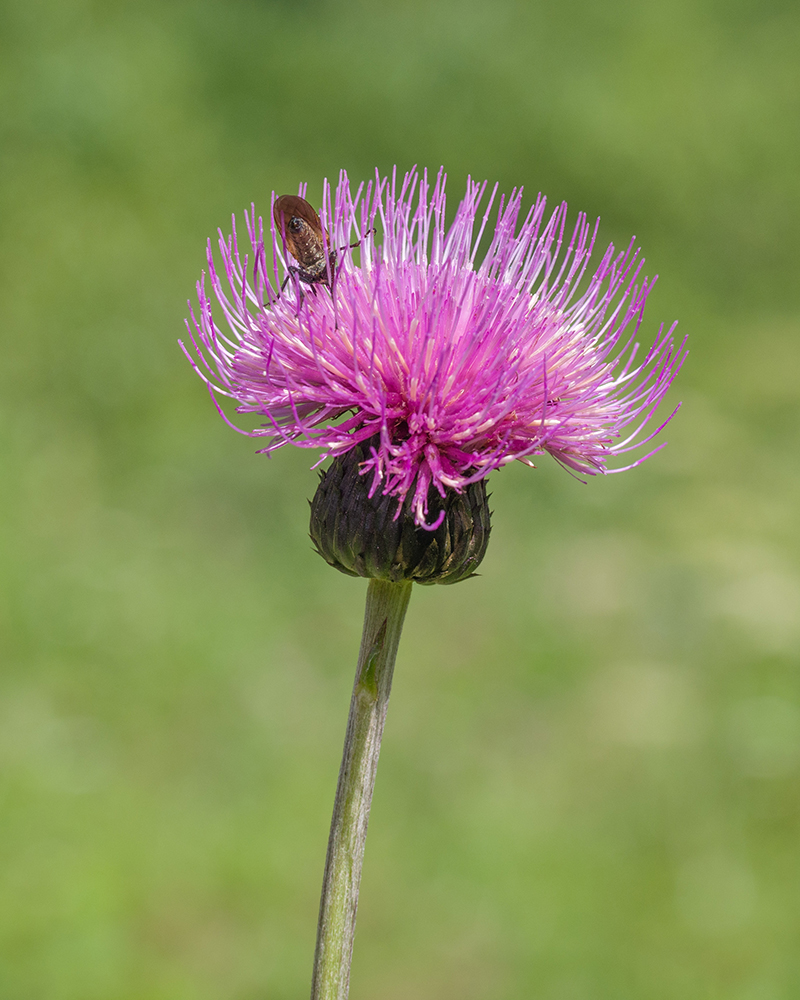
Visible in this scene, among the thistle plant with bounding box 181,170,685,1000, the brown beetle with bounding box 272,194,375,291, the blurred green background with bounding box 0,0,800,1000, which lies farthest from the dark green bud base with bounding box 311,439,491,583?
the blurred green background with bounding box 0,0,800,1000

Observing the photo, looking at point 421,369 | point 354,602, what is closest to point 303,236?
point 421,369

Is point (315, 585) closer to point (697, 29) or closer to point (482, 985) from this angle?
point (482, 985)

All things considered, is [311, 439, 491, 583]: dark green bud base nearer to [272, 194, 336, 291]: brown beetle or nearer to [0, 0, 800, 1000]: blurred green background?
[272, 194, 336, 291]: brown beetle

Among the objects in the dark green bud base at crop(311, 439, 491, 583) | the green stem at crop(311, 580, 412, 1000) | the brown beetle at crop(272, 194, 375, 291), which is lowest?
the green stem at crop(311, 580, 412, 1000)

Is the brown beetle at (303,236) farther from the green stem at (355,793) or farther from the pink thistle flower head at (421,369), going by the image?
the green stem at (355,793)

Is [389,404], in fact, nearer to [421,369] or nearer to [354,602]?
[421,369]

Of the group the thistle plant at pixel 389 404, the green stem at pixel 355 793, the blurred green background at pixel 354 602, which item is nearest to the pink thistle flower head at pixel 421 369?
the thistle plant at pixel 389 404

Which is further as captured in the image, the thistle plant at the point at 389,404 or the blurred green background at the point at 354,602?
the blurred green background at the point at 354,602
